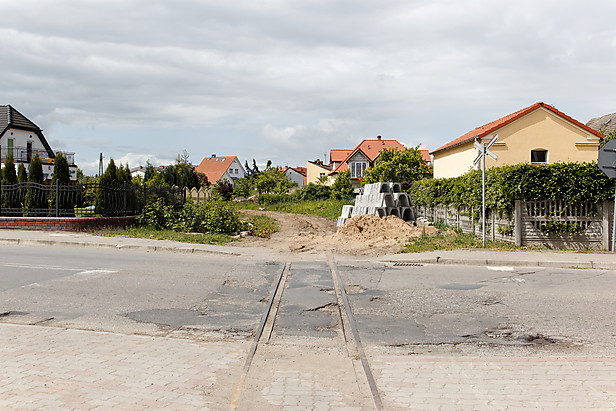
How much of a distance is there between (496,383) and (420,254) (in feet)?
32.2

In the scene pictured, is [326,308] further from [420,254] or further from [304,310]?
[420,254]

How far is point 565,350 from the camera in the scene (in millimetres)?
5871

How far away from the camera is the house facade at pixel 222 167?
117 m

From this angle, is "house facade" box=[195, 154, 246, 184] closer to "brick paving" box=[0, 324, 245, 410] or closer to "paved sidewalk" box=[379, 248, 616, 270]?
"paved sidewalk" box=[379, 248, 616, 270]

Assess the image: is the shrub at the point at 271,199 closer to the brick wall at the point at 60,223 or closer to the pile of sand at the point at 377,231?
the pile of sand at the point at 377,231

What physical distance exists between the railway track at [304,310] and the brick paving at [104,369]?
0.28m

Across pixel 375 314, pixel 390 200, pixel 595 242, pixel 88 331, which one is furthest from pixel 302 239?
pixel 88 331

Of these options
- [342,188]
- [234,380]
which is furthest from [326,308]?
[342,188]

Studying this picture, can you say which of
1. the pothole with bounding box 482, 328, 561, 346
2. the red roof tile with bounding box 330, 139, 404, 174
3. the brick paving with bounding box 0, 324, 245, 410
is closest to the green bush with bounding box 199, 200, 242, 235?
the brick paving with bounding box 0, 324, 245, 410

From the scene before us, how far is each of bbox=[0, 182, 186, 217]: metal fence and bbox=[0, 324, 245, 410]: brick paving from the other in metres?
14.2

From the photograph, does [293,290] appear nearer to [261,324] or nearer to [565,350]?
[261,324]

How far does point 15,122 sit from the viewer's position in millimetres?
53125

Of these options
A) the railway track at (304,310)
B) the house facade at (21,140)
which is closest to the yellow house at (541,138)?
the railway track at (304,310)

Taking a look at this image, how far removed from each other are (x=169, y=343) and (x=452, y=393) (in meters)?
3.10
